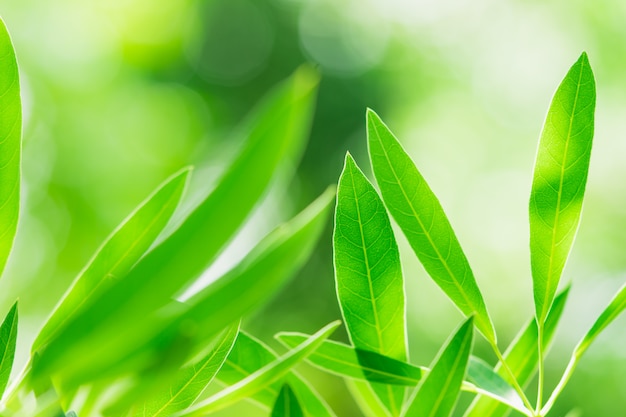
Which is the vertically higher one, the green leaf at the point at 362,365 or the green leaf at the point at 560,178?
the green leaf at the point at 560,178

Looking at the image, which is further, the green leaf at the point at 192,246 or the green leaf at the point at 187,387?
the green leaf at the point at 187,387

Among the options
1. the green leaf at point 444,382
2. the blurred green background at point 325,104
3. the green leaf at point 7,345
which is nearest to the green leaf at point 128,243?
the green leaf at point 7,345

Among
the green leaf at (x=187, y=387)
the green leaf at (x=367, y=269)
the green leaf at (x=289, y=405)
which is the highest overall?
the green leaf at (x=367, y=269)

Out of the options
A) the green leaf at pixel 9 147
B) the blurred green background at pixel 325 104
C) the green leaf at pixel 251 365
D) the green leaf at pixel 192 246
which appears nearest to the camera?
the green leaf at pixel 192 246

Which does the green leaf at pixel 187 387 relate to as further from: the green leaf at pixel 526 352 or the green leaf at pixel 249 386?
the green leaf at pixel 526 352

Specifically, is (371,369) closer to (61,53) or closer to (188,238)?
(188,238)

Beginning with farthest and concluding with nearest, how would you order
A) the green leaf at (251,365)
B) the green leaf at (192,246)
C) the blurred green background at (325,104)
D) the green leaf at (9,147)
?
the blurred green background at (325,104), the green leaf at (251,365), the green leaf at (9,147), the green leaf at (192,246)

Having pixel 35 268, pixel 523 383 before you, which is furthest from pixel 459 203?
pixel 523 383
